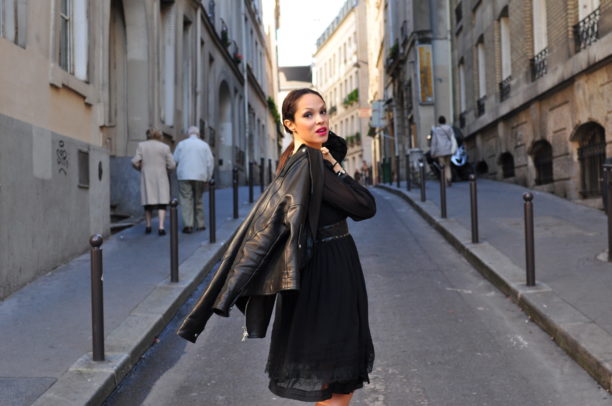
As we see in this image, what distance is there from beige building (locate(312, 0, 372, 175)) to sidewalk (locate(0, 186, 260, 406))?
4600 cm

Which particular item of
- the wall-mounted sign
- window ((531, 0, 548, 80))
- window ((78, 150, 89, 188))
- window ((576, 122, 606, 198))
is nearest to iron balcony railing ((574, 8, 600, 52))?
window ((576, 122, 606, 198))

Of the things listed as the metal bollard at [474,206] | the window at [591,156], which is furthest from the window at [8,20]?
the window at [591,156]

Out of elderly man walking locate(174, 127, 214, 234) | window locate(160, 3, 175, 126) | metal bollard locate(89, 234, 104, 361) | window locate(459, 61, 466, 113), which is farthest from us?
window locate(459, 61, 466, 113)

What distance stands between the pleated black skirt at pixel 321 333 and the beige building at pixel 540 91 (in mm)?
9130

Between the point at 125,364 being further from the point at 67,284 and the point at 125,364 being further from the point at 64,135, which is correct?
the point at 64,135

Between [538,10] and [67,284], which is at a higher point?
[538,10]

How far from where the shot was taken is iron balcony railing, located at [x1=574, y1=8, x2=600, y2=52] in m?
11.5

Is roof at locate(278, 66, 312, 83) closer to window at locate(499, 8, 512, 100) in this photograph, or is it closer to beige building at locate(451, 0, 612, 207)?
beige building at locate(451, 0, 612, 207)

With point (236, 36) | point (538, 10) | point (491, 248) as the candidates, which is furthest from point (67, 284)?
point (236, 36)

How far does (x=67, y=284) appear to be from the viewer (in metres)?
7.29

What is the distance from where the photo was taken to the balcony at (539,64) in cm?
1451

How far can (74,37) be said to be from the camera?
9547 mm

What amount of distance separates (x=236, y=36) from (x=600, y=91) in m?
20.0

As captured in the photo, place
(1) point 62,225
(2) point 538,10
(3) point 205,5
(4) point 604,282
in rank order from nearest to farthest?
(4) point 604,282 < (1) point 62,225 < (2) point 538,10 < (3) point 205,5
